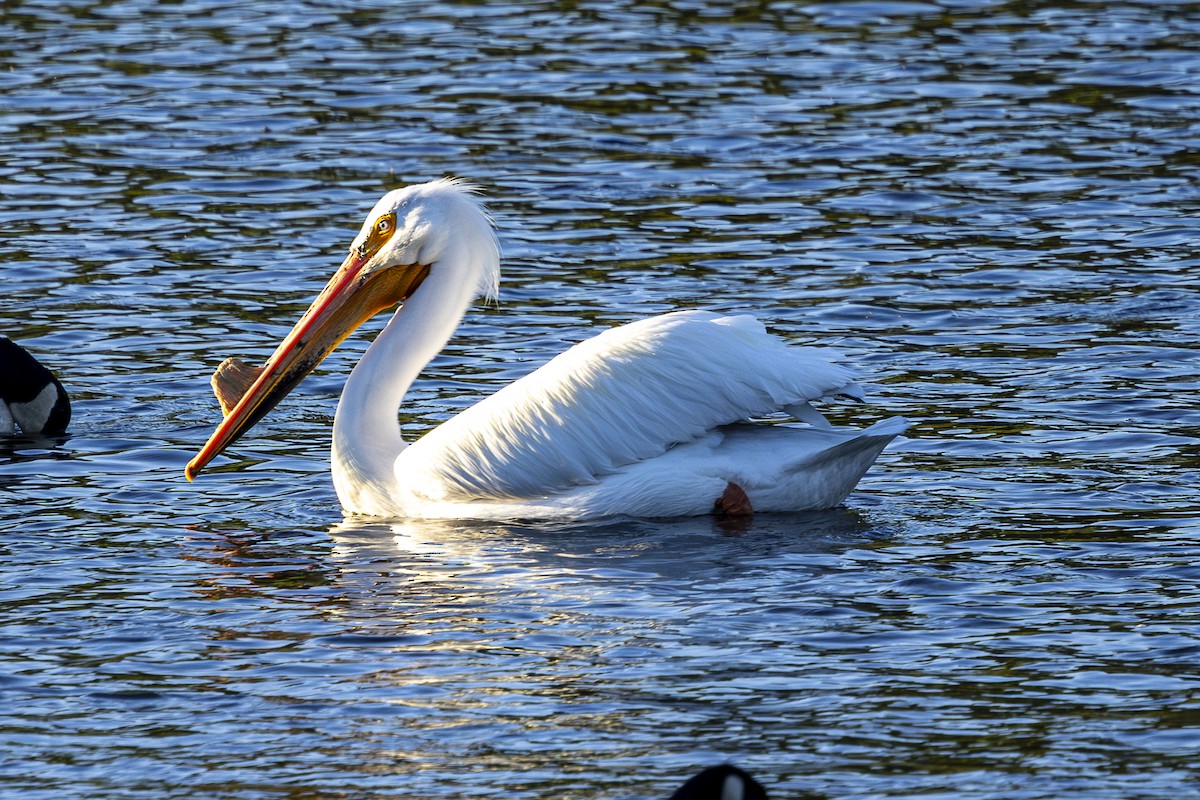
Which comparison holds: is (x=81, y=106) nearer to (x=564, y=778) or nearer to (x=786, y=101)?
(x=786, y=101)

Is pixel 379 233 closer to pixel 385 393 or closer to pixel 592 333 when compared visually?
pixel 385 393

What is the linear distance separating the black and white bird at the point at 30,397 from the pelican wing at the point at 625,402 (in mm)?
2027

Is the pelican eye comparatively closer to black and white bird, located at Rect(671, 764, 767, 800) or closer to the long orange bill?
the long orange bill

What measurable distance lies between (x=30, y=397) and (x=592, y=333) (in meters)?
2.44

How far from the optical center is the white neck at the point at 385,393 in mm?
7449

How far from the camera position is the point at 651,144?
12586 mm

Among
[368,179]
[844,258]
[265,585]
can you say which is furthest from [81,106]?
[265,585]

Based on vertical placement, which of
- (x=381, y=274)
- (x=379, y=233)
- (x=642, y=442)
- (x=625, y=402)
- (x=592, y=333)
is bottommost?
(x=592, y=333)

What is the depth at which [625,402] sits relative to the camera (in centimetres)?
708

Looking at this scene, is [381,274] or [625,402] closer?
[625,402]

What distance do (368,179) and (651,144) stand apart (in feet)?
5.78

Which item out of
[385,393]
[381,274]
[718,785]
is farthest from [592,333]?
[718,785]

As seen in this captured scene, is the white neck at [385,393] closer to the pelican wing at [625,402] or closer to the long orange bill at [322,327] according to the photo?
the long orange bill at [322,327]

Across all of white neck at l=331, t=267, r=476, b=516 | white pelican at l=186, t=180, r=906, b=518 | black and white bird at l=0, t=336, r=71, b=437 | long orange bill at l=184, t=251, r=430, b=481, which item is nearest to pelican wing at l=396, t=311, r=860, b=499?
white pelican at l=186, t=180, r=906, b=518
